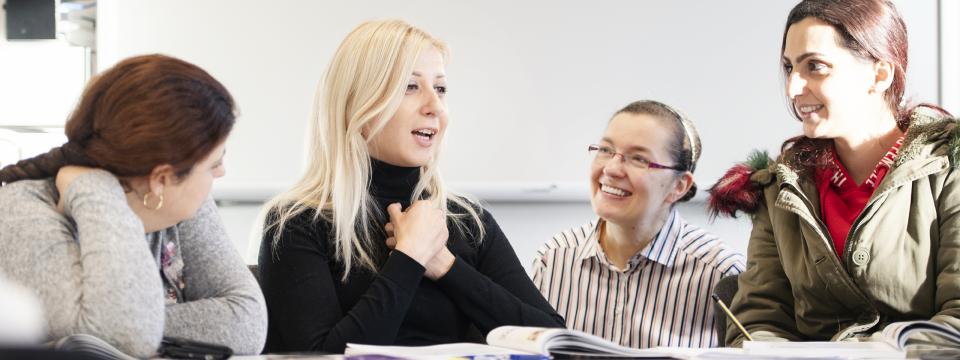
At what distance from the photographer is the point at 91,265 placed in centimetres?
157

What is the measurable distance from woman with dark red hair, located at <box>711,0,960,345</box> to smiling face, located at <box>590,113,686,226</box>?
281 mm

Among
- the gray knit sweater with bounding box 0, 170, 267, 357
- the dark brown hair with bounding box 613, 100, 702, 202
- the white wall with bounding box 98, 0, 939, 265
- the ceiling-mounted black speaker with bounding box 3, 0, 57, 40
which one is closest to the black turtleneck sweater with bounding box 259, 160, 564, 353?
the gray knit sweater with bounding box 0, 170, 267, 357

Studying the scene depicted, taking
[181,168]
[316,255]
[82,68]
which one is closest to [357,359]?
[181,168]

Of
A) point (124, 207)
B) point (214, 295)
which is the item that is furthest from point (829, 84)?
point (124, 207)

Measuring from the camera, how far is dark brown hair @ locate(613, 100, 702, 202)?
2.83 m

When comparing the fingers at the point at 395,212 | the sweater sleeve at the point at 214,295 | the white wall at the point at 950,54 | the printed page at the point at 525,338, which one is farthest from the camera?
the white wall at the point at 950,54

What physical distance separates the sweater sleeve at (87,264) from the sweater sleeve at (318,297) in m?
0.47

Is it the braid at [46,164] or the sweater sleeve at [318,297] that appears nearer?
the braid at [46,164]

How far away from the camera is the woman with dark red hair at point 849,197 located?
2.19 m

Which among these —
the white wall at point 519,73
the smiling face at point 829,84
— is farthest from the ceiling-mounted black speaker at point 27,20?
the smiling face at point 829,84

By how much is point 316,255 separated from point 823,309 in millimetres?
1044

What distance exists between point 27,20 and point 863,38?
3.09 metres

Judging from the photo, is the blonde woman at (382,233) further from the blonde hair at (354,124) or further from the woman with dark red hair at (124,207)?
the woman with dark red hair at (124,207)

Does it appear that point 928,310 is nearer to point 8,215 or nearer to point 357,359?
point 357,359
